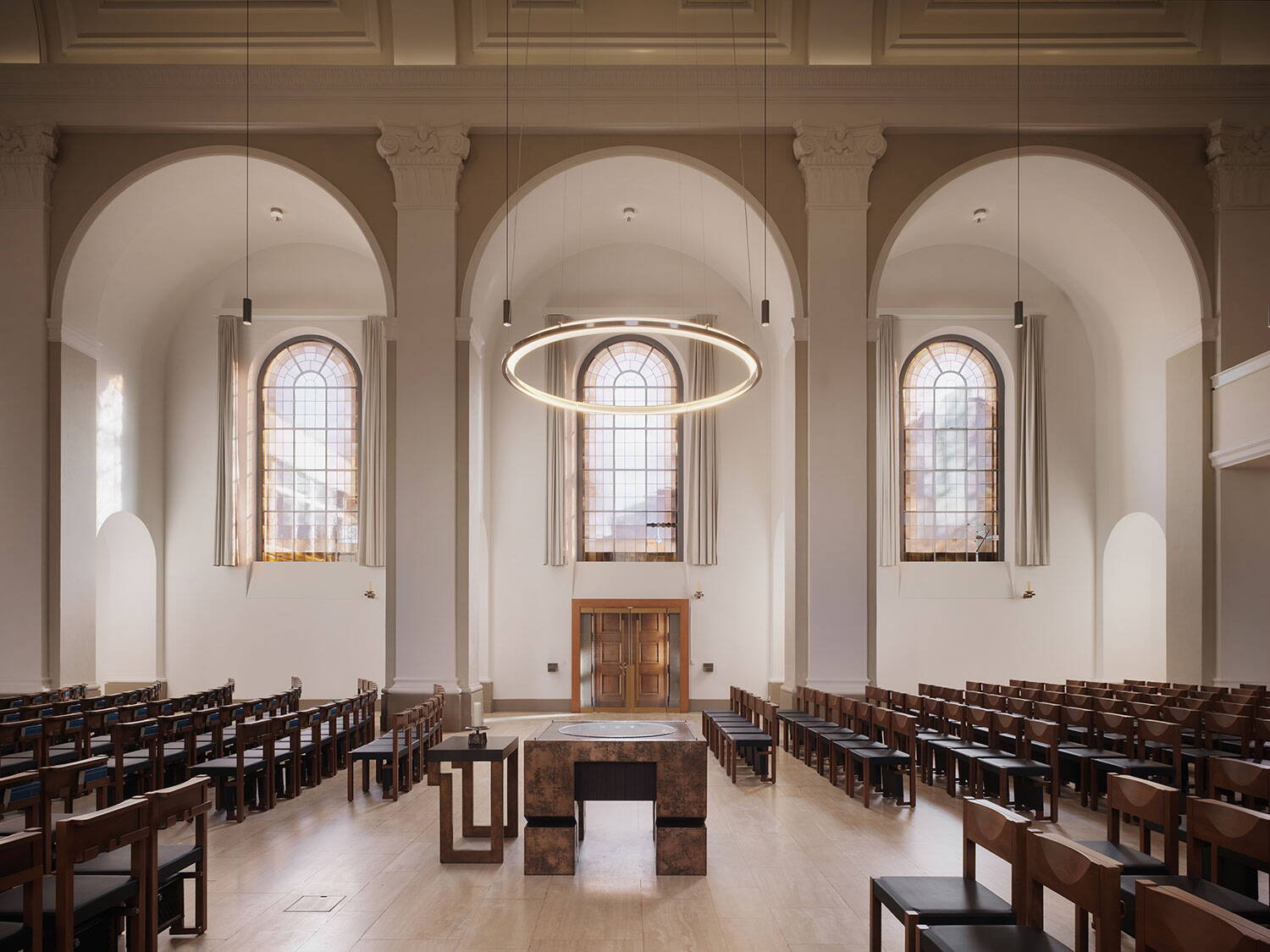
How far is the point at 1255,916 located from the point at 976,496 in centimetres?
1173

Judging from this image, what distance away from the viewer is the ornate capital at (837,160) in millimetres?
10742

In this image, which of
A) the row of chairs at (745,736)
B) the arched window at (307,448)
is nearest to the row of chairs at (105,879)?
the row of chairs at (745,736)

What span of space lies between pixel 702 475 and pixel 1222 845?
11076 mm

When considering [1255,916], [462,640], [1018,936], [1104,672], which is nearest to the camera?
[1018,936]

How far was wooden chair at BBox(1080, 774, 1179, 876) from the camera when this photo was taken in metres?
3.26

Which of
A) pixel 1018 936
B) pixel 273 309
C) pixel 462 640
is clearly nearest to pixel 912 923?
pixel 1018 936

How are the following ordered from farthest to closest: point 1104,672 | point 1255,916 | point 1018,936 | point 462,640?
point 1104,672, point 462,640, point 1255,916, point 1018,936

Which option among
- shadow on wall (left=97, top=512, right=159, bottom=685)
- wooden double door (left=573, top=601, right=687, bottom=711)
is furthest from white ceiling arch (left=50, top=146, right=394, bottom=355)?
wooden double door (left=573, top=601, right=687, bottom=711)

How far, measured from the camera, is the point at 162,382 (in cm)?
1414

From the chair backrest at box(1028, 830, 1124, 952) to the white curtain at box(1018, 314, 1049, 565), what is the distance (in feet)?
38.4

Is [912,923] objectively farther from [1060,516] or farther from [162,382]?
[162,382]

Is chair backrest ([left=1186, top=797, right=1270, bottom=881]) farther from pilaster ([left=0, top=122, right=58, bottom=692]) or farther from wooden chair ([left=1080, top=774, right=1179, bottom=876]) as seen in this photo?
pilaster ([left=0, top=122, right=58, bottom=692])

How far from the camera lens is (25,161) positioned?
10.6 meters

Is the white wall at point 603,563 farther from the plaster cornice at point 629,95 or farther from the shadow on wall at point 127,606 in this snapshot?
the shadow on wall at point 127,606
